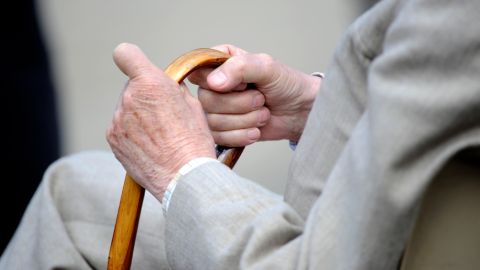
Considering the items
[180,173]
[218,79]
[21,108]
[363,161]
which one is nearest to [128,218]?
[180,173]

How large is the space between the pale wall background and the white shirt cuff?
58.8 inches

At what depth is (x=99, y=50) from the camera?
2486 millimetres

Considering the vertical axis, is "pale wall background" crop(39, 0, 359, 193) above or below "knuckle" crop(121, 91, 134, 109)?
below

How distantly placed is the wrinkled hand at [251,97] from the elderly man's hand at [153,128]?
0.34ft

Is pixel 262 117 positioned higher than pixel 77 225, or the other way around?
pixel 262 117

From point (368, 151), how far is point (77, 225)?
577 mm

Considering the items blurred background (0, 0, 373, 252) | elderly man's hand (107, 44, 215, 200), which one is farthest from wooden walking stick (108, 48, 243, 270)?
blurred background (0, 0, 373, 252)

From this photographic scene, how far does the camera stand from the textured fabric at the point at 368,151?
1.81 ft

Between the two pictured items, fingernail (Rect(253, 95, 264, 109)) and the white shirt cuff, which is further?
fingernail (Rect(253, 95, 264, 109))

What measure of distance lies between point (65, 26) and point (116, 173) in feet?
5.18

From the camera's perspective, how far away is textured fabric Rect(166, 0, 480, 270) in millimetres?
551

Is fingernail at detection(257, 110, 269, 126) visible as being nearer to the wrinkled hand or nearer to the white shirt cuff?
the wrinkled hand

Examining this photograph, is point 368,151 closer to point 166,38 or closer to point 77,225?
point 77,225

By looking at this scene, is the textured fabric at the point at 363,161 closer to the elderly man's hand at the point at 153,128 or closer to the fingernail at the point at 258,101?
the elderly man's hand at the point at 153,128
